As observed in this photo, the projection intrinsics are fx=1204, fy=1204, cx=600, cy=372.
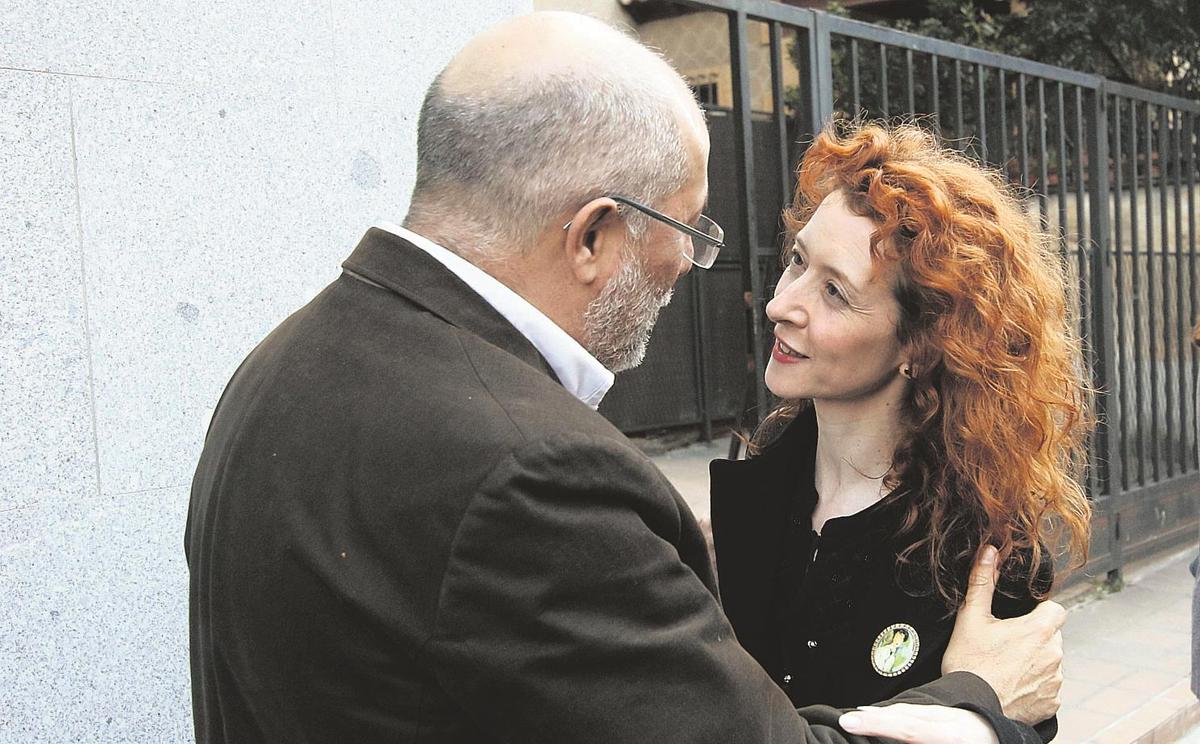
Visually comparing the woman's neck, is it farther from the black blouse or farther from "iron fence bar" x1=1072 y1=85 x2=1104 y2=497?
"iron fence bar" x1=1072 y1=85 x2=1104 y2=497

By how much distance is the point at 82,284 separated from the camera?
2.65 metres

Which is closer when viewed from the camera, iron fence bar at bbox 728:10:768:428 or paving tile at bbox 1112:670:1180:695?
iron fence bar at bbox 728:10:768:428

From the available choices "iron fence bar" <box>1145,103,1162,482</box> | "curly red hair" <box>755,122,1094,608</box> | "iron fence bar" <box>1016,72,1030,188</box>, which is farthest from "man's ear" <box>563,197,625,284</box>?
"iron fence bar" <box>1145,103,1162,482</box>

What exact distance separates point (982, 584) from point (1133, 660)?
3.66 metres

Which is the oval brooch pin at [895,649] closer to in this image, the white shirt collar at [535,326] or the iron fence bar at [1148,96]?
the white shirt collar at [535,326]

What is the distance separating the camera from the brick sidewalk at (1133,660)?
4375 mm

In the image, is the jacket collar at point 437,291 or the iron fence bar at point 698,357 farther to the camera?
the iron fence bar at point 698,357

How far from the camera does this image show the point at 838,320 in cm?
210

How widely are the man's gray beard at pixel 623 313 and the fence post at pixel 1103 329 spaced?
4.90 metres

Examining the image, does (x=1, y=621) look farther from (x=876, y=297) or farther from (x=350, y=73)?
(x=876, y=297)

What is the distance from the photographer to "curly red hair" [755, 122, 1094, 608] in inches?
77.4

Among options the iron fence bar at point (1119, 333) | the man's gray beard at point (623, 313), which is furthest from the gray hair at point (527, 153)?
the iron fence bar at point (1119, 333)

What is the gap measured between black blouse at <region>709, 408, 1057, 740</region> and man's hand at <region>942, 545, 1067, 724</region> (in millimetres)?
41

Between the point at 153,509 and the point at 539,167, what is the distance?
1.75 meters
